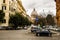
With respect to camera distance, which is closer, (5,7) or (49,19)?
(5,7)

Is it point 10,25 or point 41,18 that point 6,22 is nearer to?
point 10,25

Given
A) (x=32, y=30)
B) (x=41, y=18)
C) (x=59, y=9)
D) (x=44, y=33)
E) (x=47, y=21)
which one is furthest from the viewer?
(x=47, y=21)

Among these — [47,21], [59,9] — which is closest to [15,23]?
[59,9]

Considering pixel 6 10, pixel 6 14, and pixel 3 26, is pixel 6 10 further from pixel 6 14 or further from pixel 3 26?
pixel 3 26

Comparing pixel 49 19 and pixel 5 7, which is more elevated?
pixel 5 7

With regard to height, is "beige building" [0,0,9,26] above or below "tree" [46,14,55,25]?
above

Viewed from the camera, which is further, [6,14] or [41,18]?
[41,18]

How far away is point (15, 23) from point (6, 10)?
6.60 meters

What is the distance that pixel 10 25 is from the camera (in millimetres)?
84000

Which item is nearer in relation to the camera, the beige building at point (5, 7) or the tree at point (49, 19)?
the beige building at point (5, 7)

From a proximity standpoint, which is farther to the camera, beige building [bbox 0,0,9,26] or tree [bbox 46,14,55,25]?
tree [bbox 46,14,55,25]

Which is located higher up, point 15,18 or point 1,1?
point 1,1

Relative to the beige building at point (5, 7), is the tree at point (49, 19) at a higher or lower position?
lower

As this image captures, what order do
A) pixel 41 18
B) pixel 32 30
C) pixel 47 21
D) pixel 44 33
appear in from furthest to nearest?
pixel 47 21 → pixel 41 18 → pixel 32 30 → pixel 44 33
